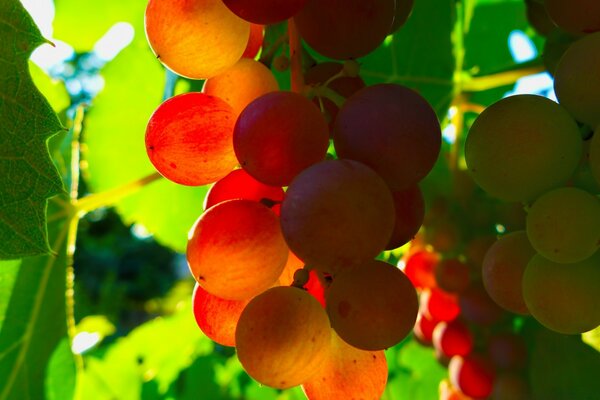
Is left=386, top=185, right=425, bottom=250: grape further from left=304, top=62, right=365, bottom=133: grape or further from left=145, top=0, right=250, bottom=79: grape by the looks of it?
left=145, top=0, right=250, bottom=79: grape

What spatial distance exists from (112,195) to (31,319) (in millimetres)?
229

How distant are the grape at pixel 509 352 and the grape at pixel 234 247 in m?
0.61

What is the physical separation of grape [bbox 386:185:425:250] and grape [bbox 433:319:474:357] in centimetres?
58

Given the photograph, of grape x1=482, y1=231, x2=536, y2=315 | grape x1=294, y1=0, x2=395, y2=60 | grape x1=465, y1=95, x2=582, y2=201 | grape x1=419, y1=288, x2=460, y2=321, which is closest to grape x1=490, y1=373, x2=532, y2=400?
grape x1=419, y1=288, x2=460, y2=321

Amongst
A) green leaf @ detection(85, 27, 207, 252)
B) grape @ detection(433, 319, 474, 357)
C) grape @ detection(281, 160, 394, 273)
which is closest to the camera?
grape @ detection(281, 160, 394, 273)

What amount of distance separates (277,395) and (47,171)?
0.91 meters

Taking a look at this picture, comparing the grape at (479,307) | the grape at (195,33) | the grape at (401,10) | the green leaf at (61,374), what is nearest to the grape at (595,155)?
the grape at (401,10)

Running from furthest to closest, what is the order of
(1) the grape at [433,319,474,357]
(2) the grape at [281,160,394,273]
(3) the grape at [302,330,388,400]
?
(1) the grape at [433,319,474,357] → (3) the grape at [302,330,388,400] → (2) the grape at [281,160,394,273]

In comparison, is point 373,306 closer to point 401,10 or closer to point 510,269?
point 510,269

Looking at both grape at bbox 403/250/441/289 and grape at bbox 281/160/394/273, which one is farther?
grape at bbox 403/250/441/289

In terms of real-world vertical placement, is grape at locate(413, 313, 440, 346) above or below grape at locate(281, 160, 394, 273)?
below

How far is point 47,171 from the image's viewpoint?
662mm

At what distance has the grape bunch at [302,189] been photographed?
1.65ft

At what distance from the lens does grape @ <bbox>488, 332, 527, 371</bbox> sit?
107 centimetres
